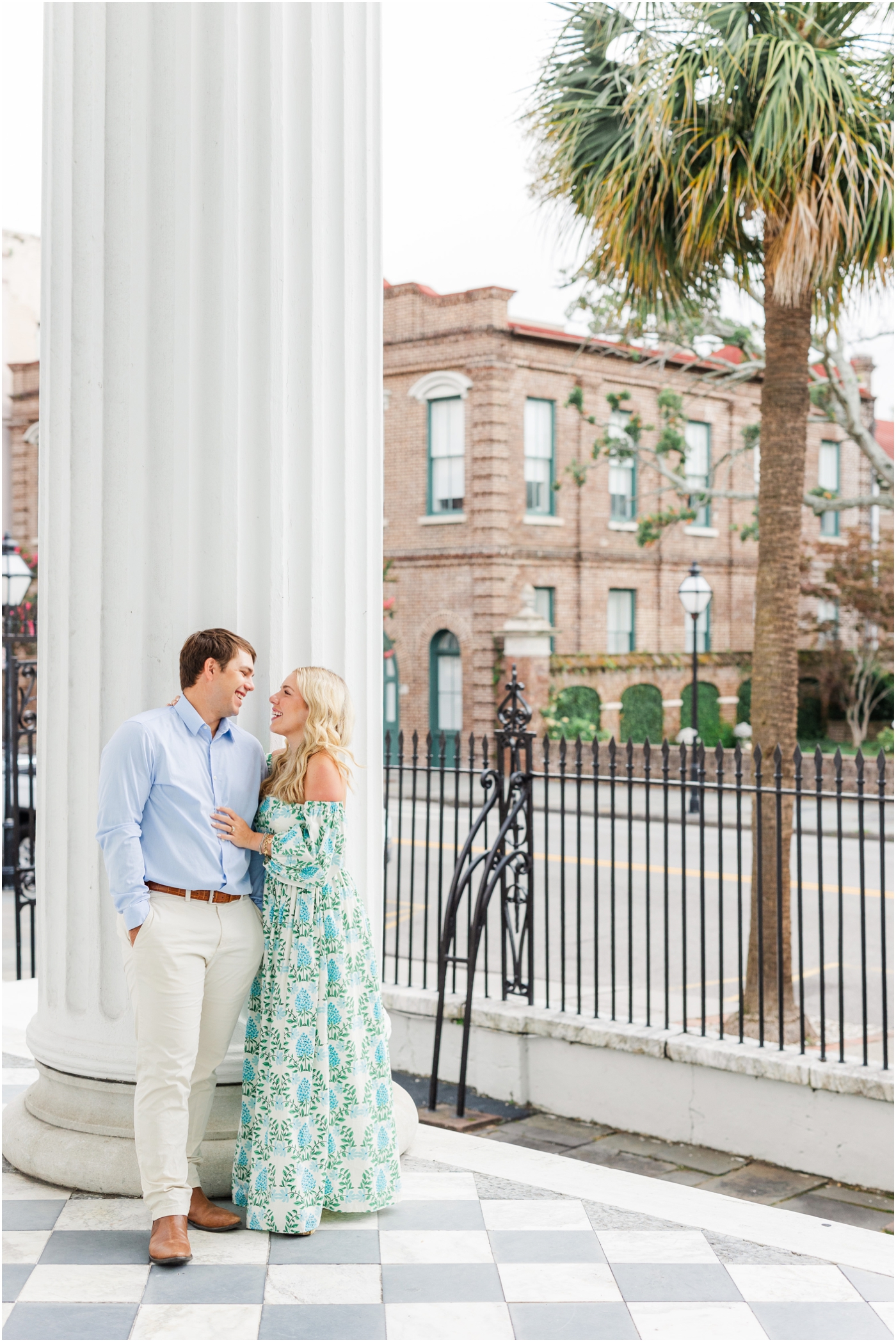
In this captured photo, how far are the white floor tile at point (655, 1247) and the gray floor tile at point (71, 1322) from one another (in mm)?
1536

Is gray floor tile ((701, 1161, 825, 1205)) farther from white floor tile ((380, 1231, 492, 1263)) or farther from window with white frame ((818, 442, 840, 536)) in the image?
window with white frame ((818, 442, 840, 536))

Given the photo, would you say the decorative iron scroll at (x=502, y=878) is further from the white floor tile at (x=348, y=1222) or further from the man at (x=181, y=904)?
the man at (x=181, y=904)

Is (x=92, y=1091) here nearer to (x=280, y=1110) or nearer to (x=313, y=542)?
(x=280, y=1110)

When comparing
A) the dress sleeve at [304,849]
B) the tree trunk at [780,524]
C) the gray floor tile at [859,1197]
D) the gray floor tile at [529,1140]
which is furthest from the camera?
the tree trunk at [780,524]

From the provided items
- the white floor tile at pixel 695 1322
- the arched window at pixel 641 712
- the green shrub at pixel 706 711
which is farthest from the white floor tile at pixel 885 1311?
the green shrub at pixel 706 711

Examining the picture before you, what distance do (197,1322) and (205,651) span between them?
201 centimetres

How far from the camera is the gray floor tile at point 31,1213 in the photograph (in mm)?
4320

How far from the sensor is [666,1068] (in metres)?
6.80

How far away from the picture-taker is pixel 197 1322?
12.0 ft

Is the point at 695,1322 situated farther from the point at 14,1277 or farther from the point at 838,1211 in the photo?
the point at 838,1211

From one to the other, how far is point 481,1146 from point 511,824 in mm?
2395

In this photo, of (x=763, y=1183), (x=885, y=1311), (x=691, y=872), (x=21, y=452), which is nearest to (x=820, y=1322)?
(x=885, y=1311)

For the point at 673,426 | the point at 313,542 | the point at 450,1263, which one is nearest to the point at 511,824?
the point at 313,542

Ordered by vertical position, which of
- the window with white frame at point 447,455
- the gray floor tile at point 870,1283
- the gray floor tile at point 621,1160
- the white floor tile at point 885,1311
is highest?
the window with white frame at point 447,455
